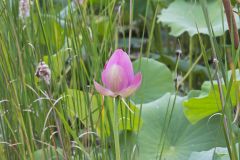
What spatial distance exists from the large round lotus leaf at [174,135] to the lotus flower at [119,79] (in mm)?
555

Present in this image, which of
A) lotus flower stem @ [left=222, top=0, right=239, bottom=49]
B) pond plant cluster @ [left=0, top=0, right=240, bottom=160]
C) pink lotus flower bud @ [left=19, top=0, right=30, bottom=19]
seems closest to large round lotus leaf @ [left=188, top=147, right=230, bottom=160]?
pond plant cluster @ [left=0, top=0, right=240, bottom=160]

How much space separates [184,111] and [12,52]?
1.38ft

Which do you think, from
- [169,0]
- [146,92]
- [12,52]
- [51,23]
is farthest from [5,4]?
[169,0]

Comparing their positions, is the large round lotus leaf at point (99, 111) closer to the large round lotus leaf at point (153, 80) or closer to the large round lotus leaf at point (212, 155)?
the large round lotus leaf at point (212, 155)

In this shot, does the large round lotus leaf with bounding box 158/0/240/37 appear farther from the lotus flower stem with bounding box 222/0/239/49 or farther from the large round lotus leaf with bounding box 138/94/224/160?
the lotus flower stem with bounding box 222/0/239/49

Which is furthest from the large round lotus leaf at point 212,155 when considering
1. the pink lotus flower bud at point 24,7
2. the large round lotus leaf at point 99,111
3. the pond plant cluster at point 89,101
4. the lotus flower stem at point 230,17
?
the pink lotus flower bud at point 24,7

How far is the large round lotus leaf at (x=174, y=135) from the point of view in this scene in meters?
1.32

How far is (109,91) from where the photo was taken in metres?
0.76

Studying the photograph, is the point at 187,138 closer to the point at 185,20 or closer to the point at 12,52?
the point at 12,52

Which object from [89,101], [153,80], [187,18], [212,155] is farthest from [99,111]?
[187,18]

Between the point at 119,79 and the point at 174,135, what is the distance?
65 centimetres

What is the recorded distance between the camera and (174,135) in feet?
4.51

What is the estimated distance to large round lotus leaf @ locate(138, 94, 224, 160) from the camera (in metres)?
1.32

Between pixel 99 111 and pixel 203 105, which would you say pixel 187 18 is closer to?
pixel 203 105
